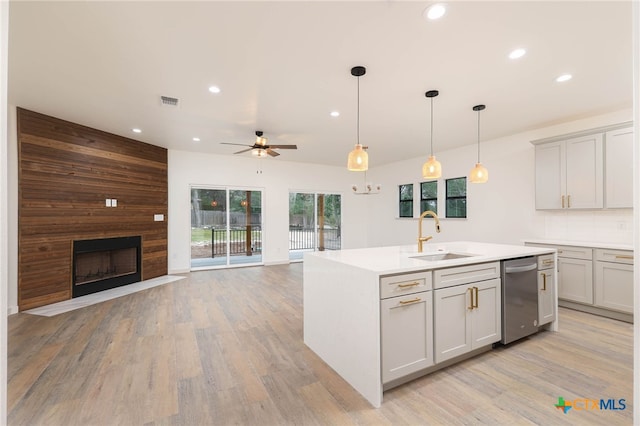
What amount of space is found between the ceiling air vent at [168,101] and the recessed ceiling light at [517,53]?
3662 mm

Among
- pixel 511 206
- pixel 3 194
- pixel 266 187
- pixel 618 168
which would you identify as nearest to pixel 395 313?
pixel 3 194

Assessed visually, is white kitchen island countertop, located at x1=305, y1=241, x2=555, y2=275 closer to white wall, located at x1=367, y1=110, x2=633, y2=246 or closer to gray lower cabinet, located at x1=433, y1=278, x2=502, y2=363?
gray lower cabinet, located at x1=433, y1=278, x2=502, y2=363

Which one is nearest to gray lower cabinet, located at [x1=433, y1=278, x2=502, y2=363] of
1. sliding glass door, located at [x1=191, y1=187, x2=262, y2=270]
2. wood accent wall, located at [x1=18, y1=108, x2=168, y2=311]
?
wood accent wall, located at [x1=18, y1=108, x2=168, y2=311]

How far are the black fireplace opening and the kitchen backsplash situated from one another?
754 centimetres

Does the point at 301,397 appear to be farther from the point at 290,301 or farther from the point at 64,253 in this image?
the point at 64,253

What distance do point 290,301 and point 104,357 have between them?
2265 mm

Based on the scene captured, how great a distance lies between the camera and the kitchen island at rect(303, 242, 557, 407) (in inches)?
77.3

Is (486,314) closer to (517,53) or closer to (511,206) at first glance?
(517,53)

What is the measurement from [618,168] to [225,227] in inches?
280

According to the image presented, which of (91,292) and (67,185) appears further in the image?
(91,292)

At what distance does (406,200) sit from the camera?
7.56 meters

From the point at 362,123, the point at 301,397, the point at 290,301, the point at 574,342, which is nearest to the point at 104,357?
the point at 301,397

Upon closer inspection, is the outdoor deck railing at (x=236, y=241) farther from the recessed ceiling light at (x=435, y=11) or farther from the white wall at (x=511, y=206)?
the recessed ceiling light at (x=435, y=11)

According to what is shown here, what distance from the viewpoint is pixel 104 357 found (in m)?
2.54
